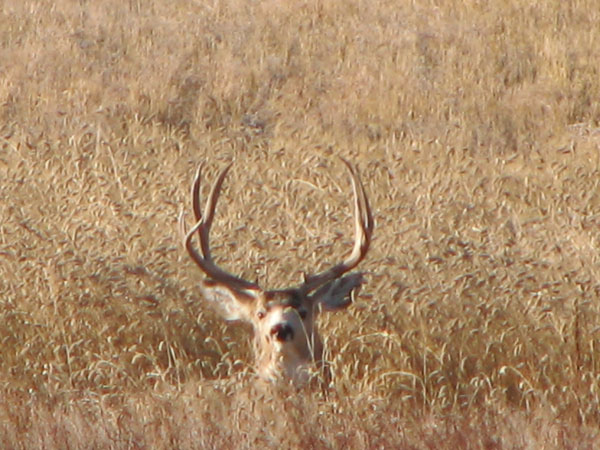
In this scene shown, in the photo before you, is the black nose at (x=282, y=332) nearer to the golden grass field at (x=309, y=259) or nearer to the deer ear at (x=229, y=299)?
the golden grass field at (x=309, y=259)

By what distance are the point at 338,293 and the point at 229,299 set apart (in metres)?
0.51

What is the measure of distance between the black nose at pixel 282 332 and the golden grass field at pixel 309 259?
244 mm

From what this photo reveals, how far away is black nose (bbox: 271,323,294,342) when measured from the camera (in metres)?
5.99

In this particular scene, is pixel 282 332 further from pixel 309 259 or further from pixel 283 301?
pixel 309 259

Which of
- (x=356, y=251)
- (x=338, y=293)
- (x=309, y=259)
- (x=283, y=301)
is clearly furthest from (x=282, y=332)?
(x=309, y=259)

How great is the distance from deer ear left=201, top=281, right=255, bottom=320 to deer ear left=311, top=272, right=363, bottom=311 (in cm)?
32

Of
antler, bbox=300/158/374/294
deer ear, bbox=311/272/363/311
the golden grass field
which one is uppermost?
antler, bbox=300/158/374/294

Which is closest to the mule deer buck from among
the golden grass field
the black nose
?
the black nose

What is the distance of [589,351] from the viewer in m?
6.43

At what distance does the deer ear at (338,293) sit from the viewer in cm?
626

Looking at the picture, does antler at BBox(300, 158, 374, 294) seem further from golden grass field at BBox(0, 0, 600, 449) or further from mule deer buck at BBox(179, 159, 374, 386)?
golden grass field at BBox(0, 0, 600, 449)

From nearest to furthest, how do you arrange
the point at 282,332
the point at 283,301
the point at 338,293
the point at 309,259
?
the point at 282,332
the point at 283,301
the point at 338,293
the point at 309,259

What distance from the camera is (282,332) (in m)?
5.99

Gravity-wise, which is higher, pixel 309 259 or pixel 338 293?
pixel 338 293
